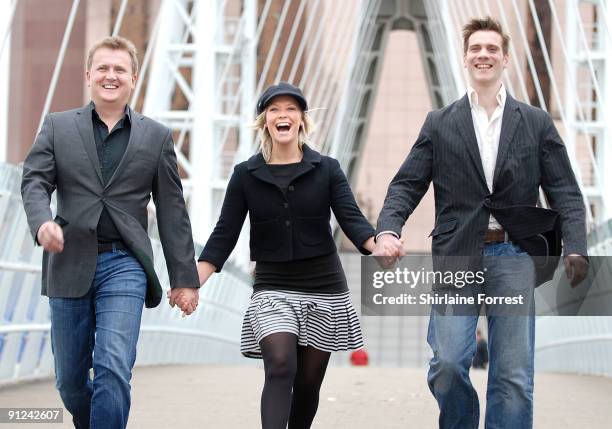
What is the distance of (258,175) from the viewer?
6637 millimetres

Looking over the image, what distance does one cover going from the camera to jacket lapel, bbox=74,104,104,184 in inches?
242

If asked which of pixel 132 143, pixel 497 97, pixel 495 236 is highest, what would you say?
pixel 497 97

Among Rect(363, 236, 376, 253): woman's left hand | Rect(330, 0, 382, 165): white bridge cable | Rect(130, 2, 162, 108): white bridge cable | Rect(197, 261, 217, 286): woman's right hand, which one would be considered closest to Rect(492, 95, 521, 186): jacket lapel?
Rect(363, 236, 376, 253): woman's left hand

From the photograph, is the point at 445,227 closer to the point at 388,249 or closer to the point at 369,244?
the point at 388,249

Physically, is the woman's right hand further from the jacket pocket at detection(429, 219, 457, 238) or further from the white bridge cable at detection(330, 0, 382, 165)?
the white bridge cable at detection(330, 0, 382, 165)

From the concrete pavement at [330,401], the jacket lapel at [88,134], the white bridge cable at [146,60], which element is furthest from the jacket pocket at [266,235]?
the white bridge cable at [146,60]

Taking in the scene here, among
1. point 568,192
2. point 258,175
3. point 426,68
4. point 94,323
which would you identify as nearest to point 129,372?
point 94,323

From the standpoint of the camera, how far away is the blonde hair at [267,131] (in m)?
6.63

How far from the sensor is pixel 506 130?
6.11m

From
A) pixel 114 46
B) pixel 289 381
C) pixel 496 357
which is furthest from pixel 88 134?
pixel 496 357

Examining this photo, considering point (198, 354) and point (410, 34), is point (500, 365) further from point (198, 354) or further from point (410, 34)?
point (410, 34)

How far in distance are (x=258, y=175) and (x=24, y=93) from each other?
71251mm

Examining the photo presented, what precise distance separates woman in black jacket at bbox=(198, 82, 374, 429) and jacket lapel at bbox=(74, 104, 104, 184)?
751mm

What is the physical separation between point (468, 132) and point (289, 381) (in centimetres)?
126
